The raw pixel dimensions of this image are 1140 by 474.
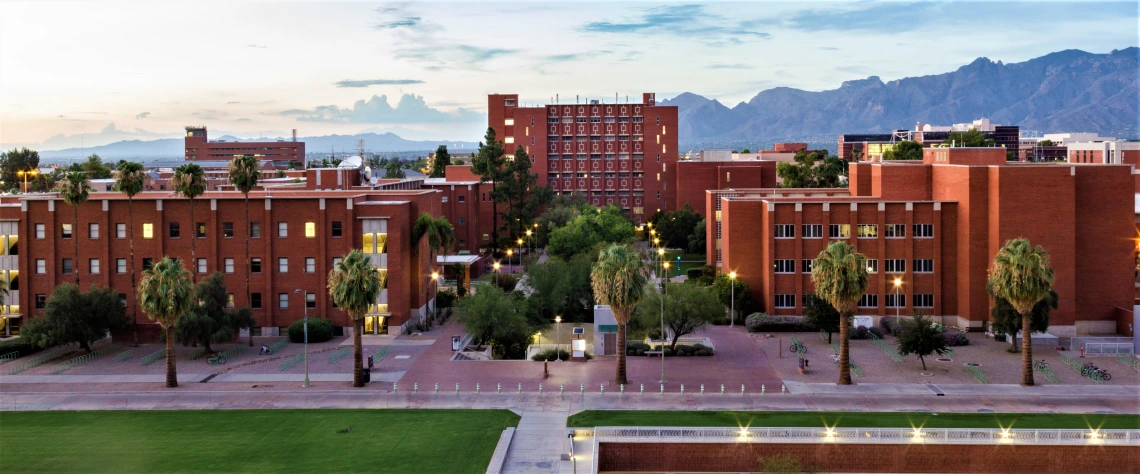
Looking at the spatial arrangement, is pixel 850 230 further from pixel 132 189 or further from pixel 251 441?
pixel 132 189

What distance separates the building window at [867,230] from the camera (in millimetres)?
74062

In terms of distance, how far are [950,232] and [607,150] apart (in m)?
94.7

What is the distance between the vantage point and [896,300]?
A: 73062 millimetres

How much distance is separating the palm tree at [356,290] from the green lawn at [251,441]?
19.5ft

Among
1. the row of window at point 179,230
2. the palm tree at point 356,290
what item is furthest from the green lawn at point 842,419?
the row of window at point 179,230

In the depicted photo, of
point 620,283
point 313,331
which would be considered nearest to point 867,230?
point 620,283

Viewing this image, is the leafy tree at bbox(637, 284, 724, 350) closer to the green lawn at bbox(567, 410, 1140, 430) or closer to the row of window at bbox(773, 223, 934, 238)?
the row of window at bbox(773, 223, 934, 238)

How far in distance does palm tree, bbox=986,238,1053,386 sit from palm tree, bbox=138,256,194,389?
46898mm

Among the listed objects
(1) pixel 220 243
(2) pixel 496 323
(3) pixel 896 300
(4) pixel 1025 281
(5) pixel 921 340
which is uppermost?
(1) pixel 220 243

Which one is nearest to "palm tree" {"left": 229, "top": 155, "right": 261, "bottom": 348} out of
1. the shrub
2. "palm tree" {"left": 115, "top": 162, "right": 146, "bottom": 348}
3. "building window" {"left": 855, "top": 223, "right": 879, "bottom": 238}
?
the shrub

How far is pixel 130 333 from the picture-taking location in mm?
68438

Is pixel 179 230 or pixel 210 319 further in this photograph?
pixel 179 230

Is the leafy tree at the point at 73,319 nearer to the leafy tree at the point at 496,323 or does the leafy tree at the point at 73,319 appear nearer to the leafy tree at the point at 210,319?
the leafy tree at the point at 210,319

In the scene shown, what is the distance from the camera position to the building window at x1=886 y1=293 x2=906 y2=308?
73.2m
